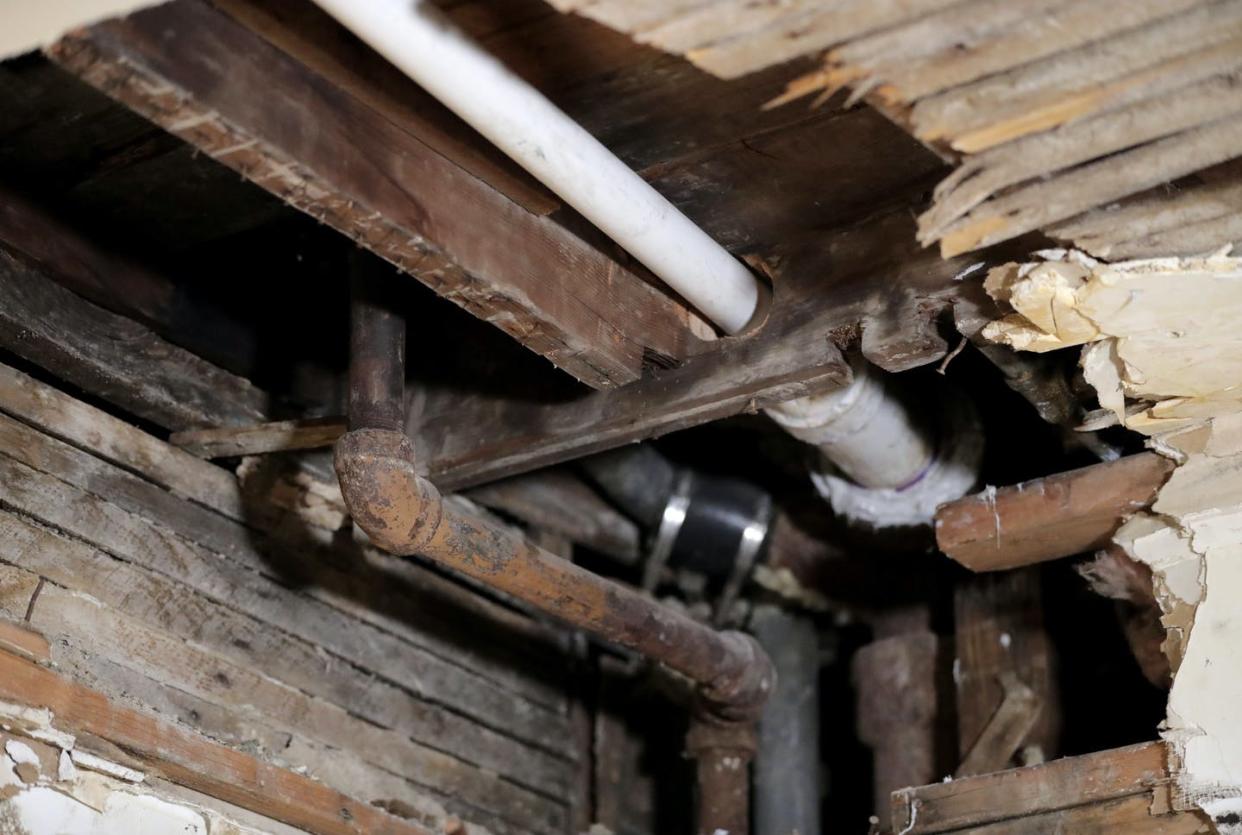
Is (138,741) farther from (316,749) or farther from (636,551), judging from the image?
(636,551)

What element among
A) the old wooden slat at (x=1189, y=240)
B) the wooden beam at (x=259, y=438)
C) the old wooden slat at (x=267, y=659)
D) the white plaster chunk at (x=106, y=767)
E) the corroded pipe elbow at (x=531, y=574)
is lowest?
the white plaster chunk at (x=106, y=767)

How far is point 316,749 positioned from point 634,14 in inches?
57.5

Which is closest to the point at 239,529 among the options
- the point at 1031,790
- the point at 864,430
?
the point at 864,430

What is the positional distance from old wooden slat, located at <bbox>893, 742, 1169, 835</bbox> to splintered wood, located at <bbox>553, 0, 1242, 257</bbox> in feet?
A: 2.42

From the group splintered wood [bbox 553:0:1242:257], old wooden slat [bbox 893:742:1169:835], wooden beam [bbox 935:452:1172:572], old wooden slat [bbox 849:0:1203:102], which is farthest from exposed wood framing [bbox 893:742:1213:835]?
old wooden slat [bbox 849:0:1203:102]

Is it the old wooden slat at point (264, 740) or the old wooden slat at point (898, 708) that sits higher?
the old wooden slat at point (898, 708)

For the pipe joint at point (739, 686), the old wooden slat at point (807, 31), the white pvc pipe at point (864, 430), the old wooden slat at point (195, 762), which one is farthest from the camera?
the pipe joint at point (739, 686)

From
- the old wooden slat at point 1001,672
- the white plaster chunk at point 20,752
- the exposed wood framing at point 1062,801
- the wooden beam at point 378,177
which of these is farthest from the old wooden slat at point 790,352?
the old wooden slat at point 1001,672

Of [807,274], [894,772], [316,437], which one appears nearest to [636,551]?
[894,772]

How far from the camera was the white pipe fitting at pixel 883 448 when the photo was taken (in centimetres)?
214

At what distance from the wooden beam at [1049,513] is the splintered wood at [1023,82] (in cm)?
49

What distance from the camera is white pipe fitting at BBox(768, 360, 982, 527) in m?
2.14

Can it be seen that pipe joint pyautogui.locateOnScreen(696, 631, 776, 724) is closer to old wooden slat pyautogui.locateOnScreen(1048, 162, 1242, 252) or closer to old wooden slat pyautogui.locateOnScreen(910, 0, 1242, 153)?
old wooden slat pyautogui.locateOnScreen(1048, 162, 1242, 252)

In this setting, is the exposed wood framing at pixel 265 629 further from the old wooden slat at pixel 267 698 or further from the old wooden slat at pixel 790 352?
the old wooden slat at pixel 790 352
